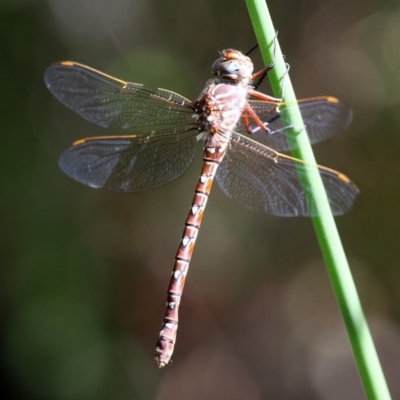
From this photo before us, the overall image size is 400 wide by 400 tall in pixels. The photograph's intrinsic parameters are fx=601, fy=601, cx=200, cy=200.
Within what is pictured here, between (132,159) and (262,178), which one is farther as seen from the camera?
(132,159)

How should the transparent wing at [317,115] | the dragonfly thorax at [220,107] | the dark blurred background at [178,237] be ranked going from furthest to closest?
the dark blurred background at [178,237], the dragonfly thorax at [220,107], the transparent wing at [317,115]

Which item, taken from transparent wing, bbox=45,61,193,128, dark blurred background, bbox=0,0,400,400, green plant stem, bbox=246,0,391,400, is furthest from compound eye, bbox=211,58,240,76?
dark blurred background, bbox=0,0,400,400

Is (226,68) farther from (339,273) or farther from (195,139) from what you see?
(339,273)

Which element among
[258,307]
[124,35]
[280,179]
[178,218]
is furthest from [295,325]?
[124,35]

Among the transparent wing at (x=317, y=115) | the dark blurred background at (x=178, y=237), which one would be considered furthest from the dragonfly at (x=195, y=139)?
the dark blurred background at (x=178, y=237)

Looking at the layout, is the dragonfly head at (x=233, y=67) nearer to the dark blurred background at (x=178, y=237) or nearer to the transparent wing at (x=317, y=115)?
the transparent wing at (x=317, y=115)

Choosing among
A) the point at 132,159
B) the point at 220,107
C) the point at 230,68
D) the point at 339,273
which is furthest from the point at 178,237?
the point at 339,273
